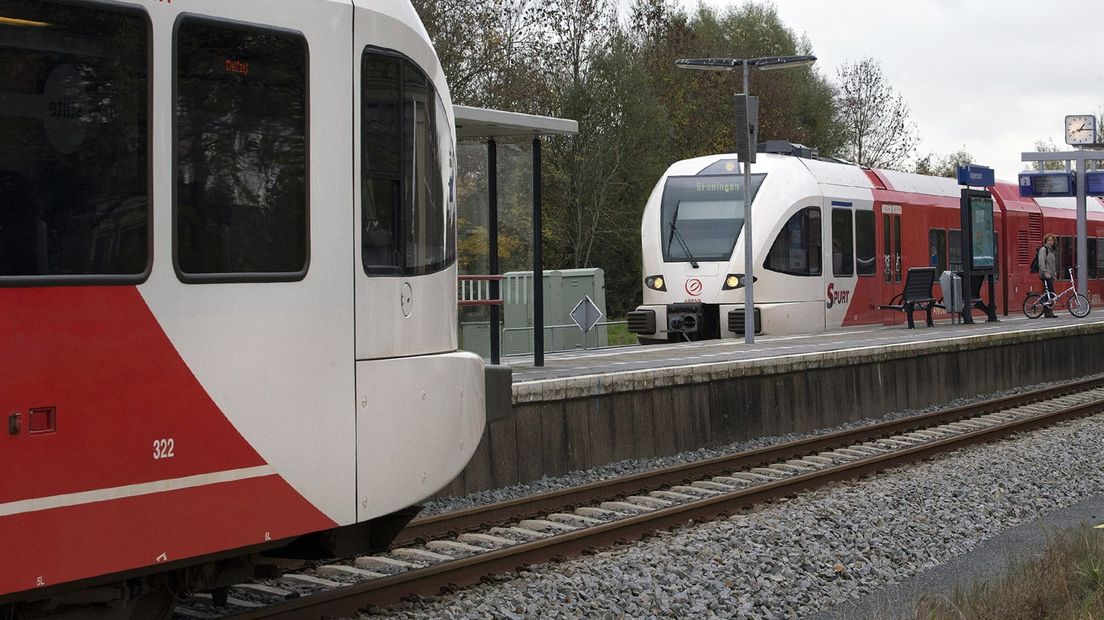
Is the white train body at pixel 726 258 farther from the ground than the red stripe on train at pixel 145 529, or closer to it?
farther from the ground

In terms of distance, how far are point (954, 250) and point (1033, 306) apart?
7.26 ft

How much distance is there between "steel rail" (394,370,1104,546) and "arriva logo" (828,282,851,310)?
722 cm

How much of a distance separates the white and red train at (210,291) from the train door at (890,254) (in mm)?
20510

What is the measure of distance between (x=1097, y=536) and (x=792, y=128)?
50.4 meters

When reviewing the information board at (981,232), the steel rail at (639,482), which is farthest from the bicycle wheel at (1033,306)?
the steel rail at (639,482)

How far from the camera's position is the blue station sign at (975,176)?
2516 cm

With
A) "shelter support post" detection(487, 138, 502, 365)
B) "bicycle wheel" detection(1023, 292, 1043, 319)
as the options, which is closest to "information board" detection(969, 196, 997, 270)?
"bicycle wheel" detection(1023, 292, 1043, 319)

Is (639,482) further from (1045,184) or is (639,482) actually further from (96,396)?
(1045,184)

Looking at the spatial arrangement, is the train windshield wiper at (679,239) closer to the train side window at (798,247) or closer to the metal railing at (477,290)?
the train side window at (798,247)

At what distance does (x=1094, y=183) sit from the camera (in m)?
32.0

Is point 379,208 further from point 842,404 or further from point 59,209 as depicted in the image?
point 842,404

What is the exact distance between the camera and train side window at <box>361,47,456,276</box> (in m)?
6.05

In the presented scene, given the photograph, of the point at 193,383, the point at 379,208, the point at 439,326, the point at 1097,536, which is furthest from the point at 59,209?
the point at 1097,536

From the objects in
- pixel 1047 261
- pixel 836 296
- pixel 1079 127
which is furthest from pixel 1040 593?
pixel 1079 127
